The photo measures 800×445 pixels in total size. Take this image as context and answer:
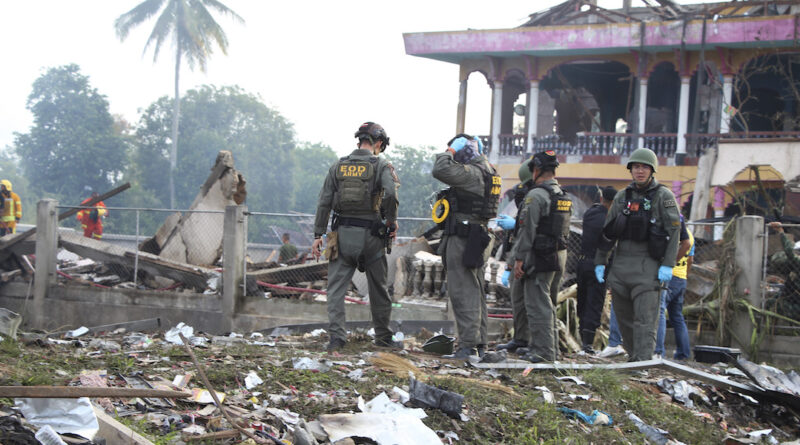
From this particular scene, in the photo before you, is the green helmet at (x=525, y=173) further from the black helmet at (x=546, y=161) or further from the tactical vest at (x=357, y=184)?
the tactical vest at (x=357, y=184)

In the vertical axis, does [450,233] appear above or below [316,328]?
above

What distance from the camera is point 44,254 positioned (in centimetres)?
1198

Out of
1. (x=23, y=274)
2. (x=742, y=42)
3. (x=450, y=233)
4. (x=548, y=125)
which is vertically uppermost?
(x=742, y=42)

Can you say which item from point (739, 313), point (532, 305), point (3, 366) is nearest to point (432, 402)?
point (532, 305)

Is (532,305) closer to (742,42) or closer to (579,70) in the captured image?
(742,42)

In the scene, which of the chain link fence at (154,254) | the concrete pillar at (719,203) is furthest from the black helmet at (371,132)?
the concrete pillar at (719,203)

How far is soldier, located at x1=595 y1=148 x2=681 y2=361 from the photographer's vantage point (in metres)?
6.25

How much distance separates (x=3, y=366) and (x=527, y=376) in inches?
148

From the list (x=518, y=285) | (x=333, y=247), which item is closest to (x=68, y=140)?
(x=333, y=247)

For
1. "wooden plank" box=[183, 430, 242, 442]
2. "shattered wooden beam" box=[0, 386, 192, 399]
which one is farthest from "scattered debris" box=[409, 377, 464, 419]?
"shattered wooden beam" box=[0, 386, 192, 399]

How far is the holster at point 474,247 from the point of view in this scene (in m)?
6.44

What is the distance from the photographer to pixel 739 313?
9.26 metres

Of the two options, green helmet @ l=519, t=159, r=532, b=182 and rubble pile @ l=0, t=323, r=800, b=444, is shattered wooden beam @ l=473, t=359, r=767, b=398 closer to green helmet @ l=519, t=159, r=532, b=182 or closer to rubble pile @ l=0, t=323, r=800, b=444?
rubble pile @ l=0, t=323, r=800, b=444

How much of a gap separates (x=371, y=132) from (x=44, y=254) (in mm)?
7660
